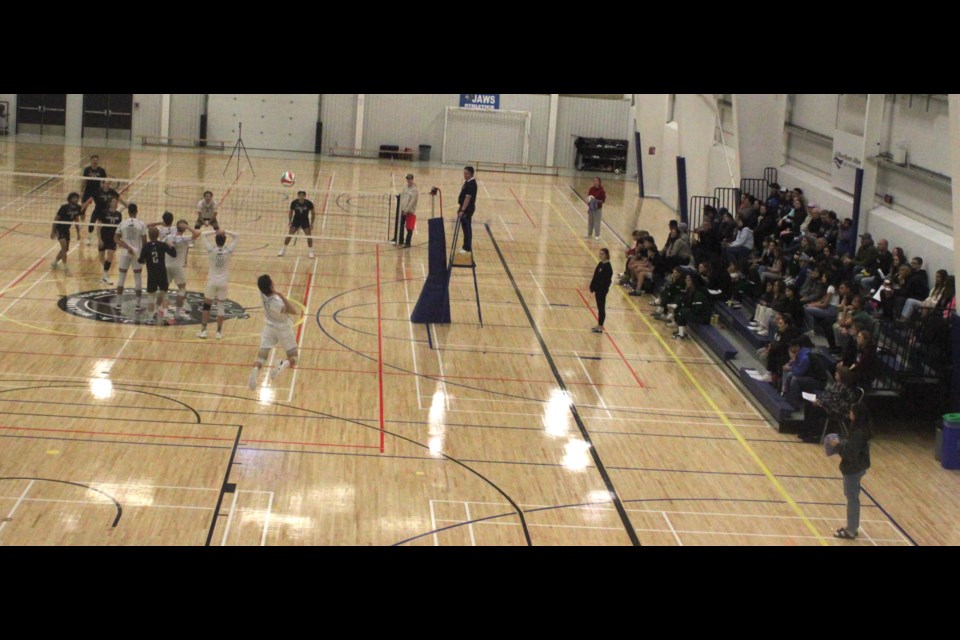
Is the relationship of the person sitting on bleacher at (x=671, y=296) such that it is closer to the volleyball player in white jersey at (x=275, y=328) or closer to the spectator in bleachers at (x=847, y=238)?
the spectator in bleachers at (x=847, y=238)

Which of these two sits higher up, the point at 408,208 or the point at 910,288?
the point at 408,208

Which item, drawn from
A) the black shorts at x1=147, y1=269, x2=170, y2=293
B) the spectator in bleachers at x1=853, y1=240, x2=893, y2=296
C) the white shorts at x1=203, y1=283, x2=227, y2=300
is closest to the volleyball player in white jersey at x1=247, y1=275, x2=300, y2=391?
the white shorts at x1=203, y1=283, x2=227, y2=300

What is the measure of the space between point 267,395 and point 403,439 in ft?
7.40

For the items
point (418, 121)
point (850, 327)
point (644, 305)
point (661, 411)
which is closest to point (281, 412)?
point (661, 411)

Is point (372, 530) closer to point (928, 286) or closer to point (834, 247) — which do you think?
point (928, 286)

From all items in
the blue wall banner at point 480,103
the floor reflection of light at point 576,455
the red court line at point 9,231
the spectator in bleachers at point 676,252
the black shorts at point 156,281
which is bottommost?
the floor reflection of light at point 576,455

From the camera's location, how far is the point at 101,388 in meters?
14.7

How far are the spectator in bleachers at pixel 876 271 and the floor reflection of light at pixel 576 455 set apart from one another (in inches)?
269

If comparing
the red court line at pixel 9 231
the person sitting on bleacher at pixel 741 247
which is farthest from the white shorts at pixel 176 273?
the person sitting on bleacher at pixel 741 247

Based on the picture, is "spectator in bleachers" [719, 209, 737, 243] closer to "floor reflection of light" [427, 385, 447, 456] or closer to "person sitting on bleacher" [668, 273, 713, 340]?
"person sitting on bleacher" [668, 273, 713, 340]

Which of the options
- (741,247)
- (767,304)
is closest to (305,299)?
(767,304)

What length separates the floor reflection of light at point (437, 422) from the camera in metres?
13.6

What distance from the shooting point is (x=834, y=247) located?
2108cm

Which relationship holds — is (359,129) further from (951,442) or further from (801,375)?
(951,442)
